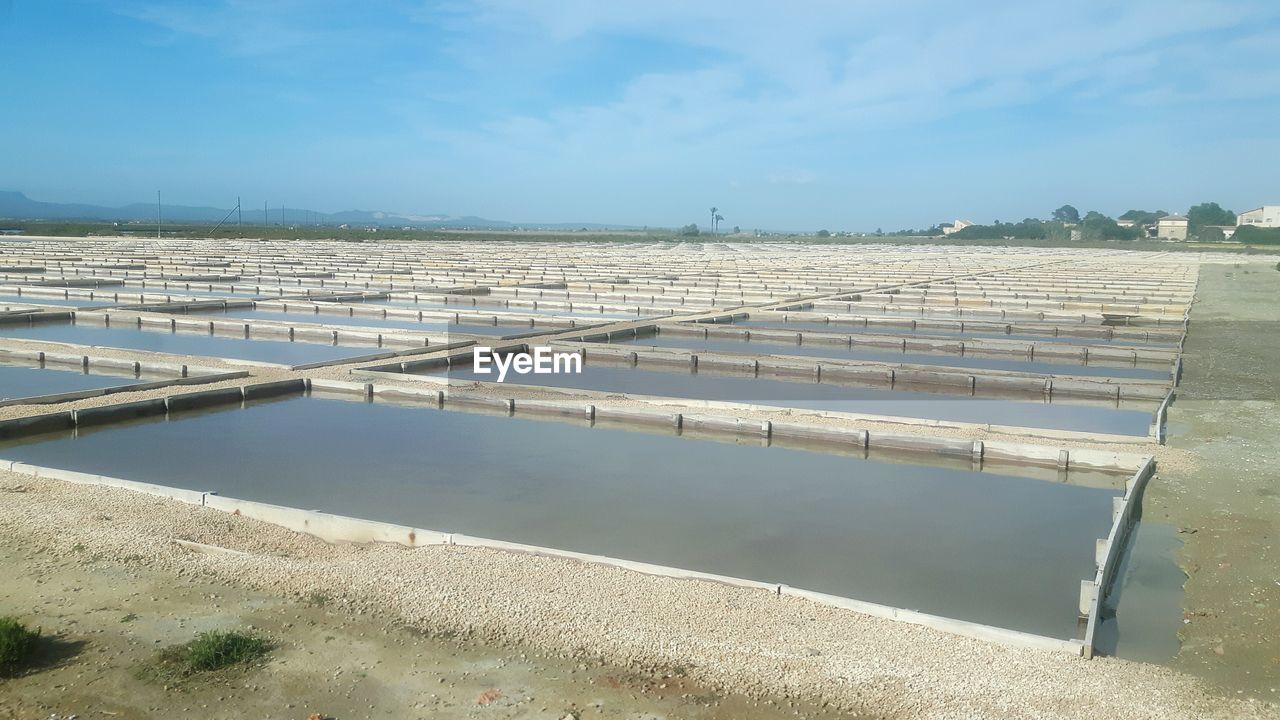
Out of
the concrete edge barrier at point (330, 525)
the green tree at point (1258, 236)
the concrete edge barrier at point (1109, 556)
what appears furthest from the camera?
the green tree at point (1258, 236)

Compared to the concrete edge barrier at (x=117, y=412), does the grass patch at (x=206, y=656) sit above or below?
below

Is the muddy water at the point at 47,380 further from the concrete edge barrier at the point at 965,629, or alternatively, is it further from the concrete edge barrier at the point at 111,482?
the concrete edge barrier at the point at 965,629

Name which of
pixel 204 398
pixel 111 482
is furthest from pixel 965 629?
pixel 204 398

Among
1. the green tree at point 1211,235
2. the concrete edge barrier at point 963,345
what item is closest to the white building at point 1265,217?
the green tree at point 1211,235

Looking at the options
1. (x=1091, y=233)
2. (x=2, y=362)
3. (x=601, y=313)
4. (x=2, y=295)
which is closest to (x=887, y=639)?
(x=2, y=362)

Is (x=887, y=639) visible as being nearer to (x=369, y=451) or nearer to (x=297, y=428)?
(x=369, y=451)

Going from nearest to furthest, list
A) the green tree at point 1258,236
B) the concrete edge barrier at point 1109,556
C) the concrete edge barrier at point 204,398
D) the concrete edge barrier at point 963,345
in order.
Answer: the concrete edge barrier at point 1109,556, the concrete edge barrier at point 204,398, the concrete edge barrier at point 963,345, the green tree at point 1258,236
